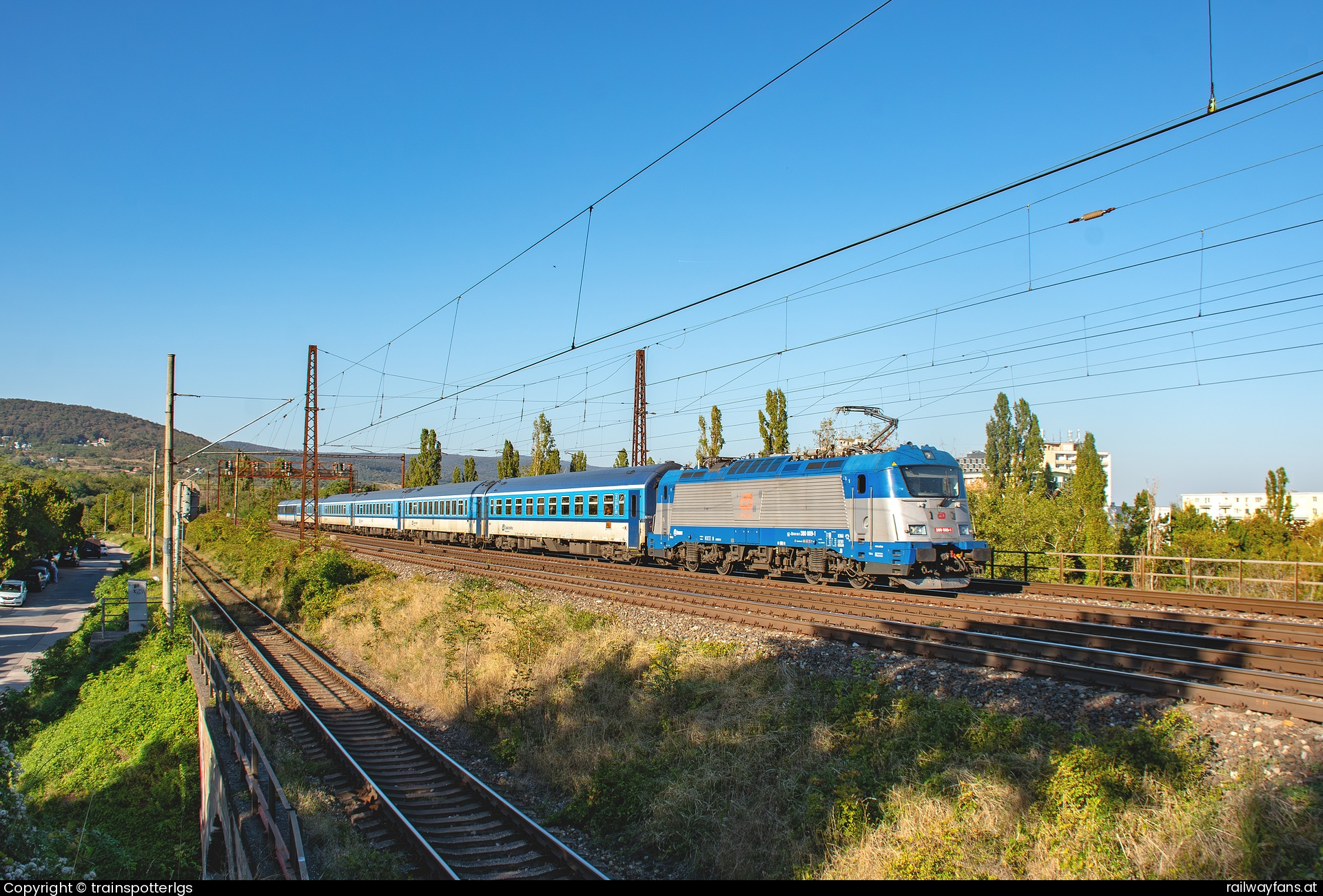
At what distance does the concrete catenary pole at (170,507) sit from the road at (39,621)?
6.46 m

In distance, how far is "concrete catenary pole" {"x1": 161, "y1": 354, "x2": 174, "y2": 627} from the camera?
24625mm

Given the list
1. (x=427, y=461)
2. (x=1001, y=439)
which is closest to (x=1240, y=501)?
(x=1001, y=439)

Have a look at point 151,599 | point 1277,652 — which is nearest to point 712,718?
point 1277,652

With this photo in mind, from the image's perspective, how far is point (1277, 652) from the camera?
1175cm

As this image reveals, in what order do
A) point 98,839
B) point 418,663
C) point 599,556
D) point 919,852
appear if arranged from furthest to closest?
point 599,556 < point 418,663 < point 98,839 < point 919,852

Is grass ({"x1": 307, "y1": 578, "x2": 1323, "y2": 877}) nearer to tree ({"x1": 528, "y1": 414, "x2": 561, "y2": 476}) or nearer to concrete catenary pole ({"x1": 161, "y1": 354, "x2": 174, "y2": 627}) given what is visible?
concrete catenary pole ({"x1": 161, "y1": 354, "x2": 174, "y2": 627})

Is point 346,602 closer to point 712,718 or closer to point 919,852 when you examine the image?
point 712,718

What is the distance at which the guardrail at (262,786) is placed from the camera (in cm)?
A: 769

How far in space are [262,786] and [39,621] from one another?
41265 millimetres

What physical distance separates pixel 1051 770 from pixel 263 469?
5393cm

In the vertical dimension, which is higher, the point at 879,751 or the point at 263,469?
the point at 263,469

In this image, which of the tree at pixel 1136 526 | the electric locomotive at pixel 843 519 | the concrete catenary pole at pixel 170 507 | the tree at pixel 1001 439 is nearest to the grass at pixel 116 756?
the concrete catenary pole at pixel 170 507

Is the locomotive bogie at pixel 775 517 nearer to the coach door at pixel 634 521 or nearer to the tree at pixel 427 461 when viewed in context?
the coach door at pixel 634 521

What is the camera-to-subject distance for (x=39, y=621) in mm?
41125
